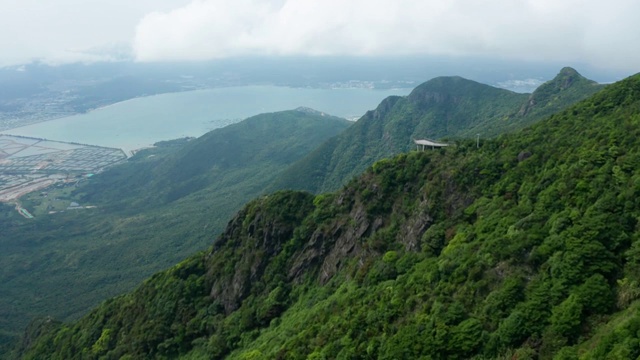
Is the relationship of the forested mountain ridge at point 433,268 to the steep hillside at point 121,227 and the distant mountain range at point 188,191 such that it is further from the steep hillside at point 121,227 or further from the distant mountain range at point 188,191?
the distant mountain range at point 188,191

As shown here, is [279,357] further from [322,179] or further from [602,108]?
[322,179]

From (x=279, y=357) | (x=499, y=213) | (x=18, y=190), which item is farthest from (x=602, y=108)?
(x=18, y=190)

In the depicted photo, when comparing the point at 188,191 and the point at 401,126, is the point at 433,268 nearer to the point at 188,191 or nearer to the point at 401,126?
the point at 401,126

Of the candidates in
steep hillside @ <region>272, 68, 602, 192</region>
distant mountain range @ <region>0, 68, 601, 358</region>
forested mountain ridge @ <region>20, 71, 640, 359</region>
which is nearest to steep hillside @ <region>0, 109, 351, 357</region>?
distant mountain range @ <region>0, 68, 601, 358</region>

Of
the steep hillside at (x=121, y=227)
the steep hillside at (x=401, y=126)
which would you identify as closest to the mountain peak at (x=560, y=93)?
the steep hillside at (x=401, y=126)

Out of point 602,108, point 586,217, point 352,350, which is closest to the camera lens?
point 586,217

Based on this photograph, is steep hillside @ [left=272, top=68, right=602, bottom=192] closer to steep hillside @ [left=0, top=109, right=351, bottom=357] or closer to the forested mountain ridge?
steep hillside @ [left=0, top=109, right=351, bottom=357]

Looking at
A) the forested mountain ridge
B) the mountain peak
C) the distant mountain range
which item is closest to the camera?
the forested mountain ridge
